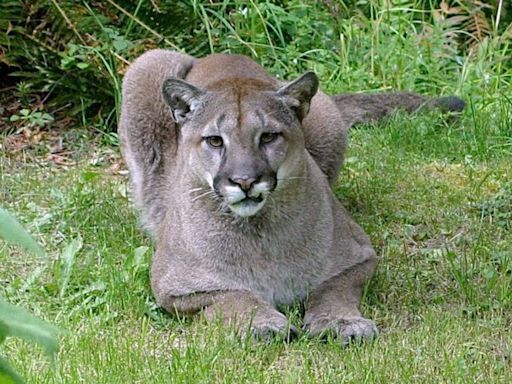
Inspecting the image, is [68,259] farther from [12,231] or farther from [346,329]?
[12,231]

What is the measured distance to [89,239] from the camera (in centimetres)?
570

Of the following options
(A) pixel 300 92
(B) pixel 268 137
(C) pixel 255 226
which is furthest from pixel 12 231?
(A) pixel 300 92

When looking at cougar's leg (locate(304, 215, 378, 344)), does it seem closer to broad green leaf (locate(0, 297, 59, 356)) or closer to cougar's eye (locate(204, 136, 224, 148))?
cougar's eye (locate(204, 136, 224, 148))

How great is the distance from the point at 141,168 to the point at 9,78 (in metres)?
2.53

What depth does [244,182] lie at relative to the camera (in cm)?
430

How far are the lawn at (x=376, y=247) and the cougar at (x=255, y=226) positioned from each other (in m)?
0.13

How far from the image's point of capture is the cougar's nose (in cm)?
429

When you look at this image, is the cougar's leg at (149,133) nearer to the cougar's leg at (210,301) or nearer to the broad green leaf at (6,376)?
the cougar's leg at (210,301)

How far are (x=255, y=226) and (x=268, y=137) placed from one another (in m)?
0.42

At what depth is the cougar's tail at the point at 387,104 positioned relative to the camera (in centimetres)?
708

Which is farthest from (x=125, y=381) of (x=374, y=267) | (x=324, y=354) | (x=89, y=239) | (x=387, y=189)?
(x=387, y=189)

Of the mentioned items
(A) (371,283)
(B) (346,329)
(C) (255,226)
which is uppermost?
(C) (255,226)

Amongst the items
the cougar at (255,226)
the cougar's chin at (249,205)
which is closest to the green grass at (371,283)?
the cougar at (255,226)

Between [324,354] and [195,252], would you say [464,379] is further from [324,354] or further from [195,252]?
[195,252]
